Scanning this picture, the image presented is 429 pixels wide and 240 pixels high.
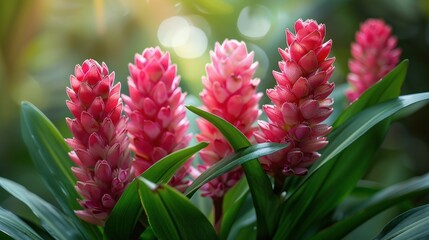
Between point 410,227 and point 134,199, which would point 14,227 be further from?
point 410,227

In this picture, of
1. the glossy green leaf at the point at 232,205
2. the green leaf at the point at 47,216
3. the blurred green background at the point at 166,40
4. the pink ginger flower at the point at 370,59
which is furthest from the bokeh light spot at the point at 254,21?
the green leaf at the point at 47,216

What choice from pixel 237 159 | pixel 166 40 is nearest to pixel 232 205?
pixel 237 159

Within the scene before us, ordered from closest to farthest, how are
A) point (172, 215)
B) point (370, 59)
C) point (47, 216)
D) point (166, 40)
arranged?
point (172, 215) → point (47, 216) → point (370, 59) → point (166, 40)

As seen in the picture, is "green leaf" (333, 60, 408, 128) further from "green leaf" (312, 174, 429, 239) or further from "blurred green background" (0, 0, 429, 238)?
"blurred green background" (0, 0, 429, 238)

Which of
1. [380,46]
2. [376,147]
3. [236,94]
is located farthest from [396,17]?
[236,94]

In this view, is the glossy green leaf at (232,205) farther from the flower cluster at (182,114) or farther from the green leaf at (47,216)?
the green leaf at (47,216)
